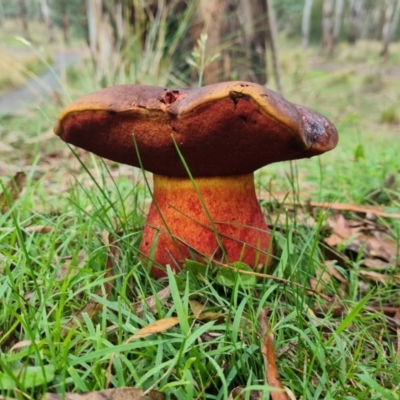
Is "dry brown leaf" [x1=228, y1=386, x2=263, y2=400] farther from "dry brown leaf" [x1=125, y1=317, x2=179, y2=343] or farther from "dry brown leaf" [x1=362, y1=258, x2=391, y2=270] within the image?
"dry brown leaf" [x1=362, y1=258, x2=391, y2=270]

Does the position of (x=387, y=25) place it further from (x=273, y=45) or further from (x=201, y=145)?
(x=201, y=145)

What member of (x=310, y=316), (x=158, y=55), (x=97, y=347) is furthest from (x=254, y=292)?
(x=158, y=55)

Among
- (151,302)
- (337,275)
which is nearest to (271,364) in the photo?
(151,302)

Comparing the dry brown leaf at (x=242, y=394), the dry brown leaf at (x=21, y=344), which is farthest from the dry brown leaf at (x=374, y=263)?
the dry brown leaf at (x=21, y=344)

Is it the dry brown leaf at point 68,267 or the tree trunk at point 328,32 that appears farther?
the tree trunk at point 328,32

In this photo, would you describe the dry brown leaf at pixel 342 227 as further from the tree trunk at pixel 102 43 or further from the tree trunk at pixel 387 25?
the tree trunk at pixel 387 25

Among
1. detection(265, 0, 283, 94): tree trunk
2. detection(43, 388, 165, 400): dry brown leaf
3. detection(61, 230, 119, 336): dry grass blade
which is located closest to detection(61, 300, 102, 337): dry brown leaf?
detection(61, 230, 119, 336): dry grass blade

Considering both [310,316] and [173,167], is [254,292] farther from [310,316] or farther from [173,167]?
[173,167]
